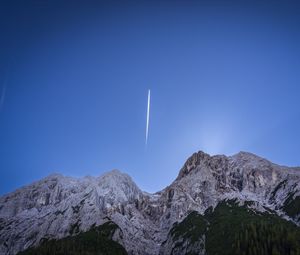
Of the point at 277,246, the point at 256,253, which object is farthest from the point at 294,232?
the point at 256,253

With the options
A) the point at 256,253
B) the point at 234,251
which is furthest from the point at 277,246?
the point at 234,251

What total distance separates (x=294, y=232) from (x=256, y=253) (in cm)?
2771

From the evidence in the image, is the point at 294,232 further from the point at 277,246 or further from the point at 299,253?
the point at 299,253

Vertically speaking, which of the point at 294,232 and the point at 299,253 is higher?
the point at 294,232

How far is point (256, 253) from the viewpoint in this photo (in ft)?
623

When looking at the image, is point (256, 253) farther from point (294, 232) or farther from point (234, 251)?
point (294, 232)

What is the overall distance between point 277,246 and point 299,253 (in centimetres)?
2090

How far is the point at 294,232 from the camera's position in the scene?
196000mm

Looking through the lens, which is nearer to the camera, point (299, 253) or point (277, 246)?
point (299, 253)

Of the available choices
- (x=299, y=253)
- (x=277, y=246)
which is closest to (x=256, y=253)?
(x=277, y=246)

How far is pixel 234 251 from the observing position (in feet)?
651

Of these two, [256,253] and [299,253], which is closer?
[299,253]

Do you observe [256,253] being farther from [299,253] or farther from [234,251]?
[299,253]

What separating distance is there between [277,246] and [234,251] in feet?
82.9
